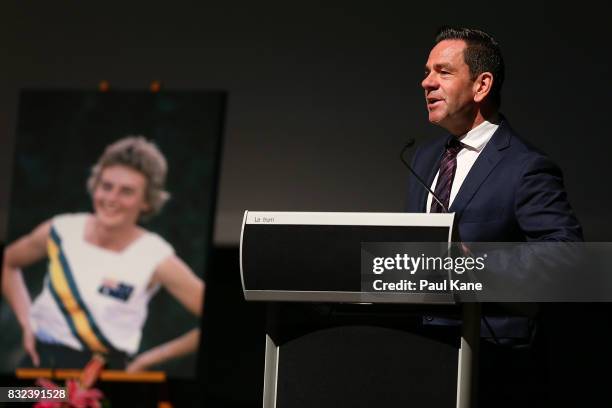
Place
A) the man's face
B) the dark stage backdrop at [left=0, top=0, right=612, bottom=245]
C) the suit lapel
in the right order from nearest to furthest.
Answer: the suit lapel → the man's face → the dark stage backdrop at [left=0, top=0, right=612, bottom=245]

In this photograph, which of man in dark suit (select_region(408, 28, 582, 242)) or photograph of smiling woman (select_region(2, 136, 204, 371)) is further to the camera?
photograph of smiling woman (select_region(2, 136, 204, 371))

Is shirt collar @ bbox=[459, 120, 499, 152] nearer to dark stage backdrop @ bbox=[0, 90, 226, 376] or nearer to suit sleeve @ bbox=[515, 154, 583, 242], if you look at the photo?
suit sleeve @ bbox=[515, 154, 583, 242]

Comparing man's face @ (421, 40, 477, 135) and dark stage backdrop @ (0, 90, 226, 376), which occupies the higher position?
dark stage backdrop @ (0, 90, 226, 376)

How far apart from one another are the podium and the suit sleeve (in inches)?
14.7

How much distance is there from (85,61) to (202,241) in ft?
3.67

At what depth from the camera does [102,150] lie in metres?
4.39

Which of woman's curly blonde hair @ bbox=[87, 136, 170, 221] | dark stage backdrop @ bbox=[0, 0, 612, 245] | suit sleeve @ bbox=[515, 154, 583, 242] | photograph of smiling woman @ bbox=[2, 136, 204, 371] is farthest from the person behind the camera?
woman's curly blonde hair @ bbox=[87, 136, 170, 221]

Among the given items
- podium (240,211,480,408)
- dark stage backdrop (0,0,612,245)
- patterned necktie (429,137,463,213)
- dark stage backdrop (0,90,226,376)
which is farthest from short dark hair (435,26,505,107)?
dark stage backdrop (0,90,226,376)

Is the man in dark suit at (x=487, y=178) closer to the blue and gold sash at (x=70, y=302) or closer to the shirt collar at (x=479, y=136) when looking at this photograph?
the shirt collar at (x=479, y=136)

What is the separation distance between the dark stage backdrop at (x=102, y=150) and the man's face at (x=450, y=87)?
2.24 meters

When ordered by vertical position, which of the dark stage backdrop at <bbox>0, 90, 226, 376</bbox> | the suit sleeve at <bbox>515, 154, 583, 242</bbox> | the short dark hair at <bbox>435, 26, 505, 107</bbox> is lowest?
the suit sleeve at <bbox>515, 154, 583, 242</bbox>

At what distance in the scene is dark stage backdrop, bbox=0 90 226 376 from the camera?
14.1ft

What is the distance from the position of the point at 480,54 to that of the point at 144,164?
250cm

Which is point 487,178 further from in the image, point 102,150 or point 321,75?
point 102,150
